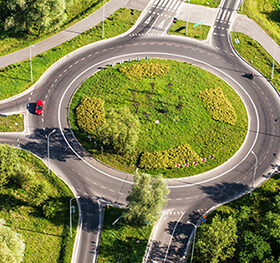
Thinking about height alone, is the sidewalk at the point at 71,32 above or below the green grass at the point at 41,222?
above

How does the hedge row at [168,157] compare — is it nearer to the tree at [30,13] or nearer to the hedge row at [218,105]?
the hedge row at [218,105]

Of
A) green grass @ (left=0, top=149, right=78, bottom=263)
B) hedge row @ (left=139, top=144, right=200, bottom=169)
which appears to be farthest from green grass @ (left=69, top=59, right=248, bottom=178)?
green grass @ (left=0, top=149, right=78, bottom=263)

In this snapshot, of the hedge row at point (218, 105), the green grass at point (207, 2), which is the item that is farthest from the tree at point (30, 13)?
the hedge row at point (218, 105)

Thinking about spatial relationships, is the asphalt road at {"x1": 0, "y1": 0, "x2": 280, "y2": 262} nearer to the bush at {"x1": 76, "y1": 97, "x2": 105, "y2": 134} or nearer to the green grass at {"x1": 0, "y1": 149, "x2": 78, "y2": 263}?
the green grass at {"x1": 0, "y1": 149, "x2": 78, "y2": 263}

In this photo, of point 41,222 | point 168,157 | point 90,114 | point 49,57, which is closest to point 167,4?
point 49,57

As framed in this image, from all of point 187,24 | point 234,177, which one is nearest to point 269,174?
point 234,177

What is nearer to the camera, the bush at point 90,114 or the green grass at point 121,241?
the green grass at point 121,241

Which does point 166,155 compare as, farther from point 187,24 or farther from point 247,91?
point 187,24
